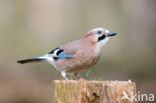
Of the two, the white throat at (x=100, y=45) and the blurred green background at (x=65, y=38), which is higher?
the blurred green background at (x=65, y=38)

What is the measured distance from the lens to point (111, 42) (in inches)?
695

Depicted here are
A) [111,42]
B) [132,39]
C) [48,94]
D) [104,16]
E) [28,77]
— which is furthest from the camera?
[104,16]

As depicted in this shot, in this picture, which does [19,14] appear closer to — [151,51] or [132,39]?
[132,39]

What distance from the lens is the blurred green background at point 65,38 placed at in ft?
45.9

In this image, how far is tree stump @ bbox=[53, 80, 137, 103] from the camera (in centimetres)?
631

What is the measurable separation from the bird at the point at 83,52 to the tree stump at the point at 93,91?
1.15m

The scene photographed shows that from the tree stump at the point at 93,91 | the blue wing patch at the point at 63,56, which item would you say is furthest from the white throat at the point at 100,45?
the tree stump at the point at 93,91

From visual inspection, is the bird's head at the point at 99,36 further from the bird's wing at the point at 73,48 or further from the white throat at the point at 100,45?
the bird's wing at the point at 73,48

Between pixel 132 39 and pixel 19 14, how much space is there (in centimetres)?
442

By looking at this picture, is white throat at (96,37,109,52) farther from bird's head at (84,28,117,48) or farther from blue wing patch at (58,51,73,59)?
blue wing patch at (58,51,73,59)

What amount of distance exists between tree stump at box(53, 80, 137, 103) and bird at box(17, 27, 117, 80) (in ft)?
3.78

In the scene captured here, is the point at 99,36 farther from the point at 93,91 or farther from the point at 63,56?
the point at 93,91

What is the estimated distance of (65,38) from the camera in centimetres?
1736

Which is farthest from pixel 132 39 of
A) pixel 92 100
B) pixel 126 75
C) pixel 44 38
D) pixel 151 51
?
pixel 92 100
